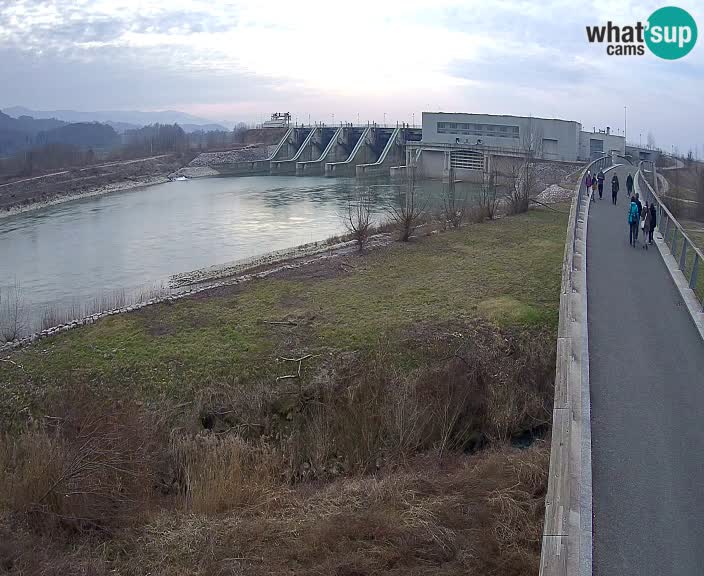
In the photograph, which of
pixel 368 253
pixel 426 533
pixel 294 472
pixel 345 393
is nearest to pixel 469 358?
pixel 345 393

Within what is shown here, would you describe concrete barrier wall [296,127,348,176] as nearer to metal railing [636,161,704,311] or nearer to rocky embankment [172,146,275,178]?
rocky embankment [172,146,275,178]

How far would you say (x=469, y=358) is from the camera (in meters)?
12.9

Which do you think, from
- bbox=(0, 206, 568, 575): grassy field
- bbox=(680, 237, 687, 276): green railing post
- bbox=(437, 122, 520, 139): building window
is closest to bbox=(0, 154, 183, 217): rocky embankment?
bbox=(437, 122, 520, 139): building window

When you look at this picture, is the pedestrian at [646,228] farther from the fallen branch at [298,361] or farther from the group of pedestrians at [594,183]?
the fallen branch at [298,361]

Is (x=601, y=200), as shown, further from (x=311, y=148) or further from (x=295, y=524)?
(x=311, y=148)

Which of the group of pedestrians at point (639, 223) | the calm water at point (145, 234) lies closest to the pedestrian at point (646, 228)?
the group of pedestrians at point (639, 223)

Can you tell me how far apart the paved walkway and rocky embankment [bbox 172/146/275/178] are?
65.3 m

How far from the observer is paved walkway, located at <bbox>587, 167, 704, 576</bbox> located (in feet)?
17.6

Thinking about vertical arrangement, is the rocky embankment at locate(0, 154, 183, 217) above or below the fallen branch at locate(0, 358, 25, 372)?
above

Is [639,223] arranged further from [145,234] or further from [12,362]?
[145,234]

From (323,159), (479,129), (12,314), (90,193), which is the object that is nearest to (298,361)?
(12,314)

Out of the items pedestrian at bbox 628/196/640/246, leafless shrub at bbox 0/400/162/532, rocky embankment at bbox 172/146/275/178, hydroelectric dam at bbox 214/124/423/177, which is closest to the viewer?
leafless shrub at bbox 0/400/162/532

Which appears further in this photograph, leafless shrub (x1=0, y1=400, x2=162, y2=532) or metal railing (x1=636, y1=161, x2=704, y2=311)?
metal railing (x1=636, y1=161, x2=704, y2=311)

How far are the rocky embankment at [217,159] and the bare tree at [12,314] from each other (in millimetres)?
49364
